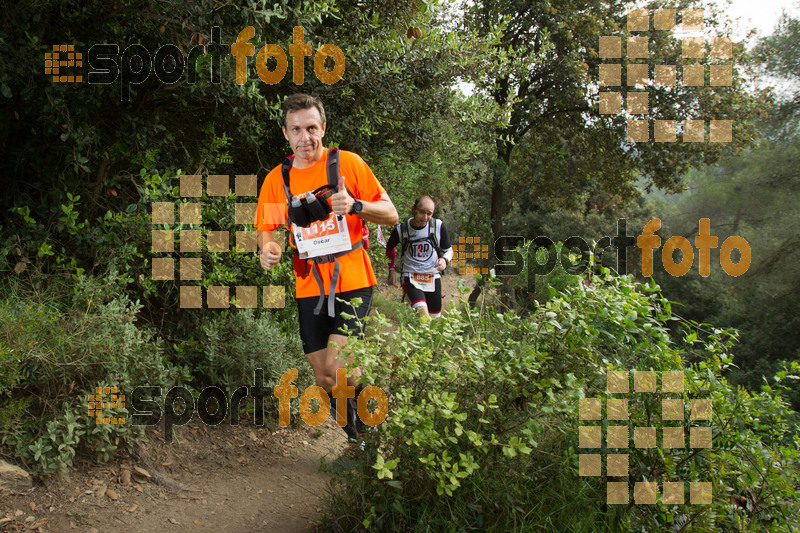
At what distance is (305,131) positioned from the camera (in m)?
3.73

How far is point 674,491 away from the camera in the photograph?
2.68 metres

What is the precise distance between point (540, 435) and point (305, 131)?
2.38 metres

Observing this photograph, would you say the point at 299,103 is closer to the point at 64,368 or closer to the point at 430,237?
the point at 64,368

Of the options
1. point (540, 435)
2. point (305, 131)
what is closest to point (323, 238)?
point (305, 131)

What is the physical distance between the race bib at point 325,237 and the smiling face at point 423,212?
3.44 m

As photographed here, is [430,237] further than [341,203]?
Yes

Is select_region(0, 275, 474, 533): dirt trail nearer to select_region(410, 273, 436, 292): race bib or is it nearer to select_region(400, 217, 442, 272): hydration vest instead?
select_region(410, 273, 436, 292): race bib

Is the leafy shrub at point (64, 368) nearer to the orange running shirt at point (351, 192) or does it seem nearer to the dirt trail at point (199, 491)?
the dirt trail at point (199, 491)

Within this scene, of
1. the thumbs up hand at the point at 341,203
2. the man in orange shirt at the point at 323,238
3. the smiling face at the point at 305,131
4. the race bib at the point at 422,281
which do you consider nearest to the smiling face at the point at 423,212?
the race bib at the point at 422,281

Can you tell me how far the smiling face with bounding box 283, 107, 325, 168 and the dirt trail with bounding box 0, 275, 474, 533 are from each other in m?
2.04

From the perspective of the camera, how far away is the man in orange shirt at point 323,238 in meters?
3.75

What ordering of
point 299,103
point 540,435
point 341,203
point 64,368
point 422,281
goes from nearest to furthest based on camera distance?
point 540,435 < point 341,203 < point 299,103 < point 64,368 < point 422,281

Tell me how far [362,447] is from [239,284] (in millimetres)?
2935

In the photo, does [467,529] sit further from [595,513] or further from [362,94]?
[362,94]
